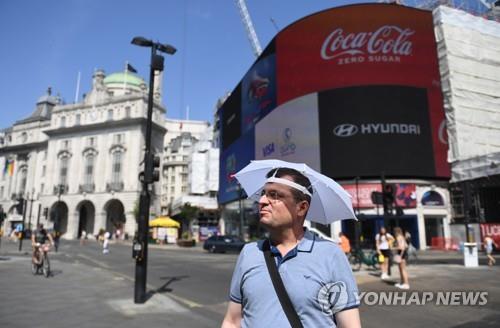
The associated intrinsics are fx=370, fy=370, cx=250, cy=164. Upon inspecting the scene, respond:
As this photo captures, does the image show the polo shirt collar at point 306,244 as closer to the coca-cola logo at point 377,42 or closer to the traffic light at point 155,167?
the traffic light at point 155,167

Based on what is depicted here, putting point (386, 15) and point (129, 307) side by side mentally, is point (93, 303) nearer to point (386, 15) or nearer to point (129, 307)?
point (129, 307)

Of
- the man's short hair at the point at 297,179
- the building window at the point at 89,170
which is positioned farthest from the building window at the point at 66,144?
the man's short hair at the point at 297,179

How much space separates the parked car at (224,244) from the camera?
30812 millimetres

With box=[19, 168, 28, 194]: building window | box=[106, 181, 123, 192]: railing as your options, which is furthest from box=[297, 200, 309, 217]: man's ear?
box=[19, 168, 28, 194]: building window

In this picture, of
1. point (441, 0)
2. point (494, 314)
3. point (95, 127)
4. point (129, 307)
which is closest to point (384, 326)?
point (494, 314)

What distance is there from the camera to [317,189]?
8.28 ft

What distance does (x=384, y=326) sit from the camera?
6.71m

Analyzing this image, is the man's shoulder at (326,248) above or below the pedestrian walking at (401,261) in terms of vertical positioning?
above

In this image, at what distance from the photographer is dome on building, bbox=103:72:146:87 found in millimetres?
85000

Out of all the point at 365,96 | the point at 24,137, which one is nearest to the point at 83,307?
the point at 365,96

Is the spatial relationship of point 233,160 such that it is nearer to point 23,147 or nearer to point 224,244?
point 224,244

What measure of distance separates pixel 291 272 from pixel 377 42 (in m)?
38.0

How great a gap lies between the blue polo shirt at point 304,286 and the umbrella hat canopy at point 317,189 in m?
0.41

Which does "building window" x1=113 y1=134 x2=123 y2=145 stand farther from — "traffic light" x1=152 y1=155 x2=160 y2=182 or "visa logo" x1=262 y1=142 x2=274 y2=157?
"traffic light" x1=152 y1=155 x2=160 y2=182
